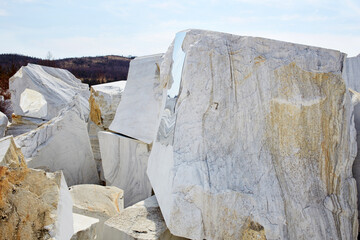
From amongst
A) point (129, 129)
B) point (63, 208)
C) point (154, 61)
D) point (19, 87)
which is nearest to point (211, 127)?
point (63, 208)

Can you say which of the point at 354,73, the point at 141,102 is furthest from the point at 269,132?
the point at 354,73

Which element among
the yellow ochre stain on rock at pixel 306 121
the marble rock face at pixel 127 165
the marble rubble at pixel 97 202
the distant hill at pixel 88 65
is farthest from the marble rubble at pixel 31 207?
the distant hill at pixel 88 65

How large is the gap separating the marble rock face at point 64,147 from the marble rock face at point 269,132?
5.00 ft

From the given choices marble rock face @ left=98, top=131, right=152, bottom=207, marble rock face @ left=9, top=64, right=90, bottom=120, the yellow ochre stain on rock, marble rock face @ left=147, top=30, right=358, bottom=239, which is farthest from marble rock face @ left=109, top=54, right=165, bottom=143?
marble rock face @ left=9, top=64, right=90, bottom=120

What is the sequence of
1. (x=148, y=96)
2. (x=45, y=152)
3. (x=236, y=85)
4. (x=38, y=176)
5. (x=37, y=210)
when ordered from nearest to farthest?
(x=37, y=210)
(x=38, y=176)
(x=236, y=85)
(x=45, y=152)
(x=148, y=96)

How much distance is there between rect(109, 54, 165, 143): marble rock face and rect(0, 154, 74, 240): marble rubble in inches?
54.6

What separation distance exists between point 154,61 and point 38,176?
6.75 feet

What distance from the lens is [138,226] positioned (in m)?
1.59

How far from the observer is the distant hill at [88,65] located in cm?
1382

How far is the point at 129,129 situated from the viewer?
2.82 metres

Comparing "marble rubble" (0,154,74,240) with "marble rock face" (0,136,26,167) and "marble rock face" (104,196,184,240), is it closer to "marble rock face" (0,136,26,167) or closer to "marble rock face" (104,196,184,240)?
"marble rock face" (104,196,184,240)

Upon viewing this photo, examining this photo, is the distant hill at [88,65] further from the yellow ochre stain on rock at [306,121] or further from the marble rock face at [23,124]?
the yellow ochre stain on rock at [306,121]

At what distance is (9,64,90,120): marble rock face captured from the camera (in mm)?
4957

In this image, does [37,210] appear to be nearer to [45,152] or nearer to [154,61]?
[45,152]
